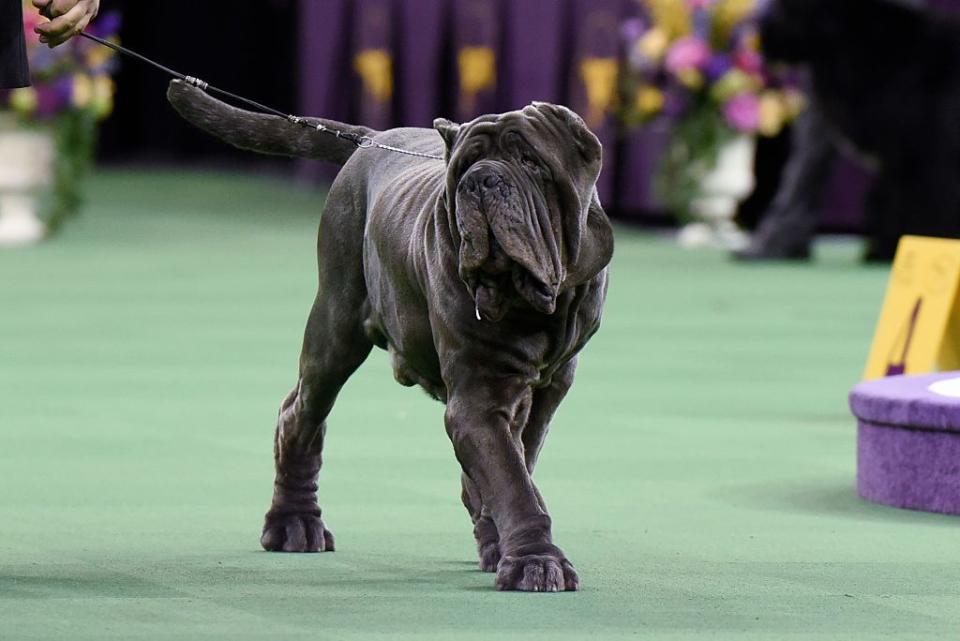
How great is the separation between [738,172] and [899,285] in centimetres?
757

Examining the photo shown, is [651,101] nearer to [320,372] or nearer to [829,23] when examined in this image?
Answer: [829,23]

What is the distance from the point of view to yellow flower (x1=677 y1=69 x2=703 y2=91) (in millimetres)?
13359

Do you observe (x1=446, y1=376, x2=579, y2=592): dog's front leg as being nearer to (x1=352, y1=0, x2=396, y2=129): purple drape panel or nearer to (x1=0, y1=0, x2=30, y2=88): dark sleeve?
(x1=0, y1=0, x2=30, y2=88): dark sleeve

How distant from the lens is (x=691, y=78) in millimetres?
13422

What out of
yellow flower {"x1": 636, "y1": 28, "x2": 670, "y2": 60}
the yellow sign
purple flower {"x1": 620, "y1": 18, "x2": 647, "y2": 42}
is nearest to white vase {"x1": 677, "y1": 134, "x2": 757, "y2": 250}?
yellow flower {"x1": 636, "y1": 28, "x2": 670, "y2": 60}

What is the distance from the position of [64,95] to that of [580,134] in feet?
33.8

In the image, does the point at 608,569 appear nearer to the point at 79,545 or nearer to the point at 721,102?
the point at 79,545

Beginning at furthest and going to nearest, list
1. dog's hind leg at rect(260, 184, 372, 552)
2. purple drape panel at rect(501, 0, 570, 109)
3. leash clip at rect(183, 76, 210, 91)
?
1. purple drape panel at rect(501, 0, 570, 109)
2. leash clip at rect(183, 76, 210, 91)
3. dog's hind leg at rect(260, 184, 372, 552)

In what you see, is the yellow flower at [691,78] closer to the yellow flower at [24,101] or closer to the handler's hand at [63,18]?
the yellow flower at [24,101]

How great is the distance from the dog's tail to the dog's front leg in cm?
91

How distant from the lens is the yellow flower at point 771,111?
13164 millimetres

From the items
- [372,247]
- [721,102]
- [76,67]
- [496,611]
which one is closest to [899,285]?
[372,247]

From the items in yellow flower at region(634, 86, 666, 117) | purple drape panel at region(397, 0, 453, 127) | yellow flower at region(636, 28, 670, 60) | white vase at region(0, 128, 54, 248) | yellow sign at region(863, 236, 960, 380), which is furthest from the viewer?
purple drape panel at region(397, 0, 453, 127)

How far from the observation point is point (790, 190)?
1229 cm
